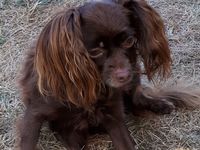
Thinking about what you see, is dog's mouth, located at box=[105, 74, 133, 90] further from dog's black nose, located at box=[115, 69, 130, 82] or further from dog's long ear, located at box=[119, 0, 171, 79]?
dog's long ear, located at box=[119, 0, 171, 79]

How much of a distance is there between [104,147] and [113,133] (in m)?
0.18

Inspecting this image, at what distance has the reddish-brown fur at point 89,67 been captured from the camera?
8.47 feet

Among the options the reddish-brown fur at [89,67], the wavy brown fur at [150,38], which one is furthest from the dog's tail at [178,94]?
the wavy brown fur at [150,38]

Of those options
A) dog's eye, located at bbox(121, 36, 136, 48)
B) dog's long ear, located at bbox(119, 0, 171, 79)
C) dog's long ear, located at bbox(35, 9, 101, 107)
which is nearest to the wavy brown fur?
dog's long ear, located at bbox(119, 0, 171, 79)

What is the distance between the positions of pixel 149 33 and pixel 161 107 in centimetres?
82

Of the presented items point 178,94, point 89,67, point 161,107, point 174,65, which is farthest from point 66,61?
point 174,65

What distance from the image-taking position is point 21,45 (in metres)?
4.22

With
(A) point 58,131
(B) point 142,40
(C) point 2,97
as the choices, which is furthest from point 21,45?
(B) point 142,40

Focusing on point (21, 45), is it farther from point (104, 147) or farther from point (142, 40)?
point (142, 40)

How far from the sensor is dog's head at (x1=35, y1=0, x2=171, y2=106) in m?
2.56

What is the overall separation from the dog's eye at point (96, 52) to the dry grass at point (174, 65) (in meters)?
0.55

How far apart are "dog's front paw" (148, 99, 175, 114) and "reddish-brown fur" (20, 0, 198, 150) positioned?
0.85 ft

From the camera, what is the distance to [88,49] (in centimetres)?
260

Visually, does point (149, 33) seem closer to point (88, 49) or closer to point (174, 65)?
point (88, 49)
